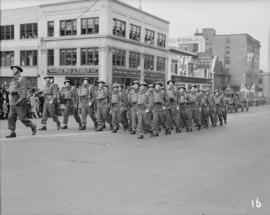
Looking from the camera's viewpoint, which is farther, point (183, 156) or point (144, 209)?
point (183, 156)

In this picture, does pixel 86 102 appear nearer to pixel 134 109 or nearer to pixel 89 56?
pixel 134 109

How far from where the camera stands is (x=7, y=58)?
46875 millimetres

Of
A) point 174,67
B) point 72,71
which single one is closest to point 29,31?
point 72,71

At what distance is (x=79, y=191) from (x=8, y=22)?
43871mm

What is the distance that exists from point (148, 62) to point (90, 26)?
394 inches

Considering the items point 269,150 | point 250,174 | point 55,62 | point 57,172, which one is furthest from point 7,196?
point 55,62

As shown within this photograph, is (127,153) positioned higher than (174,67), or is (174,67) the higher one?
(174,67)

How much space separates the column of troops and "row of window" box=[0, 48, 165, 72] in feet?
82.8

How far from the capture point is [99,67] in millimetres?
39812

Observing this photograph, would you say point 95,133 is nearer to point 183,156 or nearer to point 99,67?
point 183,156

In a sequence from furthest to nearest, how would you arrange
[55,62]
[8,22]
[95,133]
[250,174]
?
[8,22] → [55,62] → [95,133] → [250,174]

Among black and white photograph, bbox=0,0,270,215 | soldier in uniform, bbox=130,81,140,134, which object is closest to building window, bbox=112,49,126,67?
black and white photograph, bbox=0,0,270,215

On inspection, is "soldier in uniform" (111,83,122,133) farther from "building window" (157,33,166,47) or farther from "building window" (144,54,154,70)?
"building window" (157,33,166,47)

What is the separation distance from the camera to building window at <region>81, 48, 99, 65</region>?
40438 millimetres
